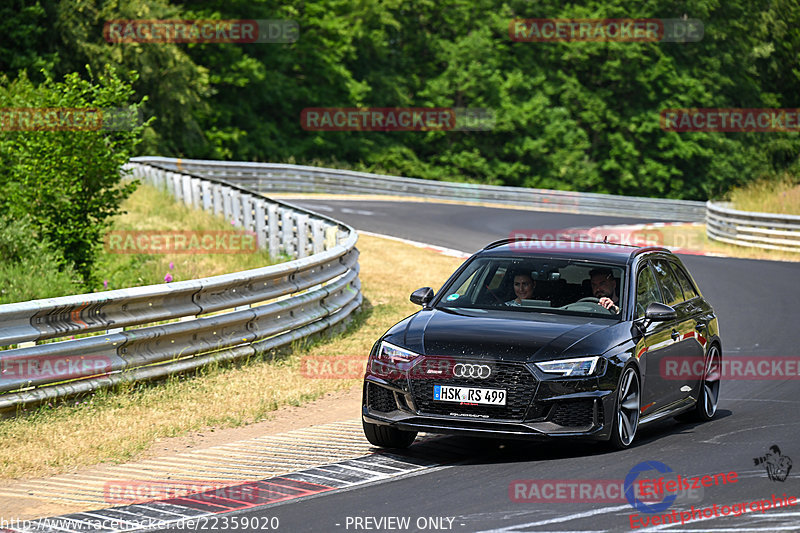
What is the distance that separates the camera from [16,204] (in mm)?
17844

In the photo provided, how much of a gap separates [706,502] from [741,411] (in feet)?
13.4

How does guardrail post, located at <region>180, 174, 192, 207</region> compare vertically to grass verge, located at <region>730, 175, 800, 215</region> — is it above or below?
above

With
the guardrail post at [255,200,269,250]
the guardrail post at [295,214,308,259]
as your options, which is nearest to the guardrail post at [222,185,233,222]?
the guardrail post at [255,200,269,250]

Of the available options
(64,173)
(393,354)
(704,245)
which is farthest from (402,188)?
(393,354)

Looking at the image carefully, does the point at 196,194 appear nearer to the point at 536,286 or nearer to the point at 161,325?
the point at 161,325

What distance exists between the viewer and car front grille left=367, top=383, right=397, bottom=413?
8.10 metres

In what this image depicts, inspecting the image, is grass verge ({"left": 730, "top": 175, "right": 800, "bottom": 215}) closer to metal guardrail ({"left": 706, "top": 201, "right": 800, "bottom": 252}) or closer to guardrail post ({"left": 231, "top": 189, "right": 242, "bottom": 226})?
metal guardrail ({"left": 706, "top": 201, "right": 800, "bottom": 252})

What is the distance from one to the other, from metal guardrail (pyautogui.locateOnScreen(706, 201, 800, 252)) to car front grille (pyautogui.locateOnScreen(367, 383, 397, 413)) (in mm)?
22568

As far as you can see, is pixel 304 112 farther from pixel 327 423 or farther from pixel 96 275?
pixel 327 423

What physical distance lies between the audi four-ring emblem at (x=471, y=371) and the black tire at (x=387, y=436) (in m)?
0.74

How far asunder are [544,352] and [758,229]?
23399 mm

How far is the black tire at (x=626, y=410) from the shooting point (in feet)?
26.5

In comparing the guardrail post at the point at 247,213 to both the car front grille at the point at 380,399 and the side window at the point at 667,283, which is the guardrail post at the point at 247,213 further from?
Result: the car front grille at the point at 380,399

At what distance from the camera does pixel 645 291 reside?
9383 mm
